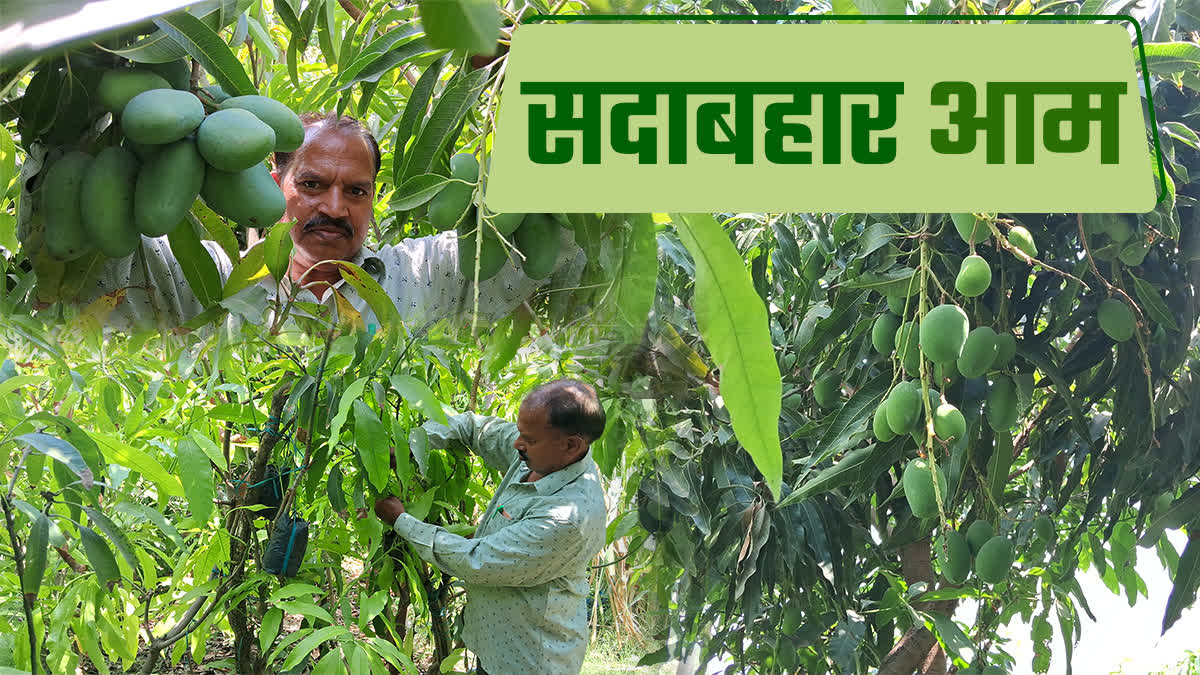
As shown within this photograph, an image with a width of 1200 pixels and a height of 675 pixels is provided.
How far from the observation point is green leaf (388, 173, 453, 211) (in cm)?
32

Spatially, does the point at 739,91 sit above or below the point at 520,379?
above

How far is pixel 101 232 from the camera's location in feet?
0.82

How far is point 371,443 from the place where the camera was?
393 millimetres

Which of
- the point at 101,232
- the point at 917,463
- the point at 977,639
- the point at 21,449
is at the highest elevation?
the point at 101,232

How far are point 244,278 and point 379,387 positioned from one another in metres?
0.09

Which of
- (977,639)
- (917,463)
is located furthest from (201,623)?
(977,639)

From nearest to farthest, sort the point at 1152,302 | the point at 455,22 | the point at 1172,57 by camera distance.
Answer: the point at 455,22 < the point at 1172,57 < the point at 1152,302

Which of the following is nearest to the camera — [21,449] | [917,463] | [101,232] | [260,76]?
[101,232]

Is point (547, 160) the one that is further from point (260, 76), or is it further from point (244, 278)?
point (260, 76)

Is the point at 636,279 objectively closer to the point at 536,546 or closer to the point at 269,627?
the point at 536,546

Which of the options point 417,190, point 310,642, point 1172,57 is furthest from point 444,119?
point 1172,57

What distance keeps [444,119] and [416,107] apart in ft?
0.15

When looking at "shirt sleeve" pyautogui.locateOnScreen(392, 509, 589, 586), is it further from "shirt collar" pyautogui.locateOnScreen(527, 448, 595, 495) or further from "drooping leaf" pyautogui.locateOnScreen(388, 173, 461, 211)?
"drooping leaf" pyautogui.locateOnScreen(388, 173, 461, 211)

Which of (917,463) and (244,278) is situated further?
(917,463)
